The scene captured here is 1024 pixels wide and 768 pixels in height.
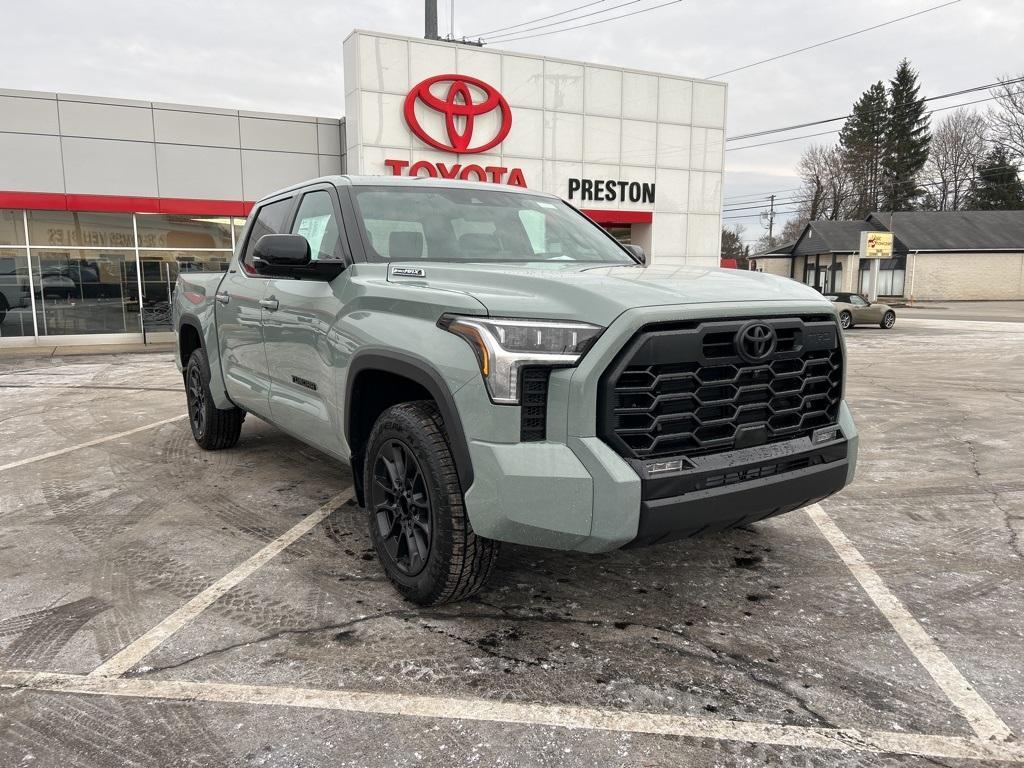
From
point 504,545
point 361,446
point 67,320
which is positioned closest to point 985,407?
point 504,545

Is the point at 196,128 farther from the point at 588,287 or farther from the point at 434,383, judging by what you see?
the point at 588,287

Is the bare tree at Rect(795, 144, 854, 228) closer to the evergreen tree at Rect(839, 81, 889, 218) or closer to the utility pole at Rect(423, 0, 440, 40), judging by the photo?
the evergreen tree at Rect(839, 81, 889, 218)

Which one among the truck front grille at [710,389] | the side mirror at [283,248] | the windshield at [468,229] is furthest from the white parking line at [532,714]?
the windshield at [468,229]

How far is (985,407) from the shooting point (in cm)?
864

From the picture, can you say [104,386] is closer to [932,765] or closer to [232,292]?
[232,292]

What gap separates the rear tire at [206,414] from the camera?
6.02 metres

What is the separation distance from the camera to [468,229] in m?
4.15

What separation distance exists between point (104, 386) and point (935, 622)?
10694mm

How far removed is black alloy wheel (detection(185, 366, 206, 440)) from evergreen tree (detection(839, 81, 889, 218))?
71.6 meters

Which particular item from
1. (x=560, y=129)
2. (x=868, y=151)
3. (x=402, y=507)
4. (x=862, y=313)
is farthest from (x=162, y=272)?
(x=868, y=151)

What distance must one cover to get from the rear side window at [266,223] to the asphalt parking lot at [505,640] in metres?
1.58

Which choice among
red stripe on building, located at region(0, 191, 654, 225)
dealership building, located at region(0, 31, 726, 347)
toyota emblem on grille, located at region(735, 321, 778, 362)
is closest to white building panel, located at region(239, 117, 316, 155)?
dealership building, located at region(0, 31, 726, 347)

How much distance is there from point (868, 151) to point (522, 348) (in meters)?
75.7

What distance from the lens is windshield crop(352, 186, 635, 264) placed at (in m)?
3.92
